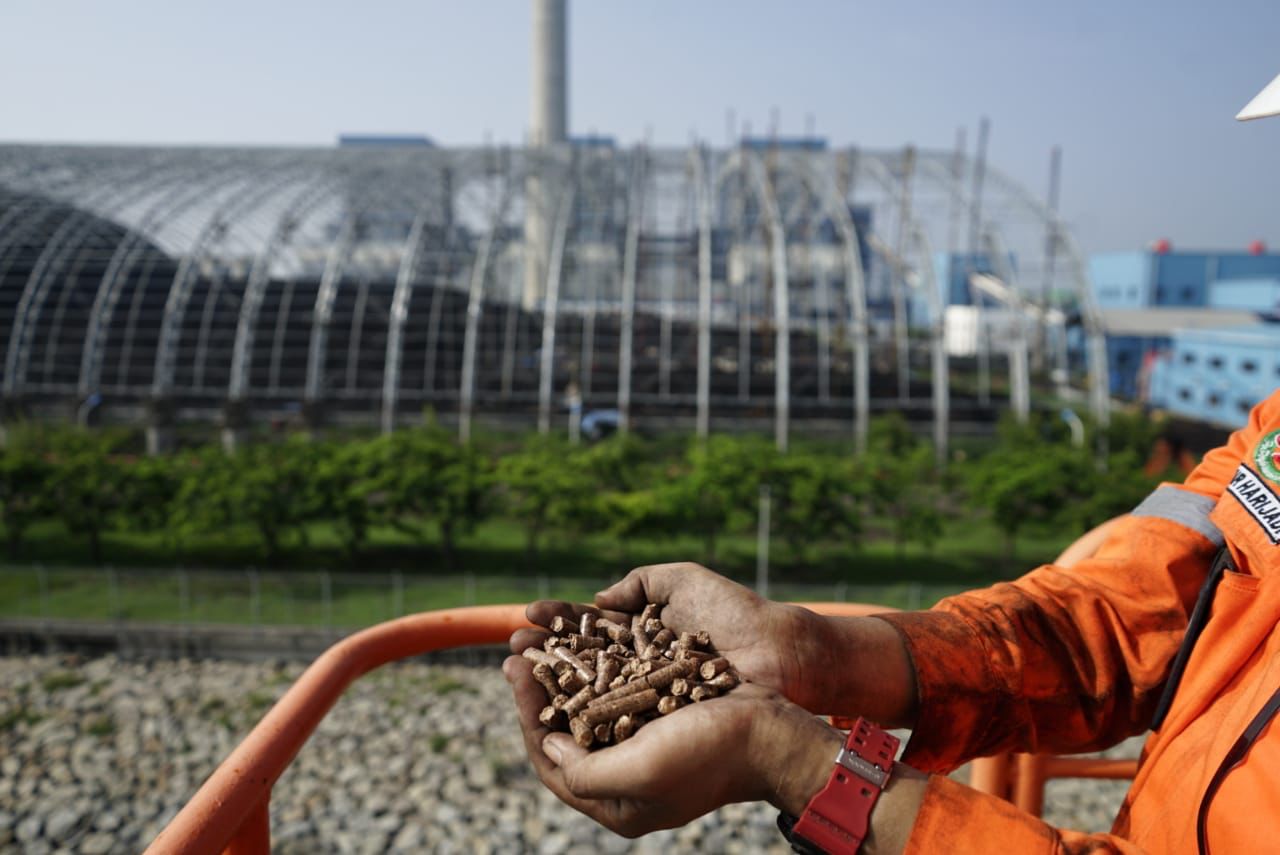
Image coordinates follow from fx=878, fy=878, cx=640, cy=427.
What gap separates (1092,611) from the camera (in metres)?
1.98

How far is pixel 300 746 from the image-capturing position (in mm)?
1803

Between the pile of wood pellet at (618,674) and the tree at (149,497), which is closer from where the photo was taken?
the pile of wood pellet at (618,674)

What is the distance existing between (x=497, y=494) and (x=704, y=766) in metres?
13.1

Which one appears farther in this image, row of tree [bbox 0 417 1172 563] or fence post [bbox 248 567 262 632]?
row of tree [bbox 0 417 1172 563]

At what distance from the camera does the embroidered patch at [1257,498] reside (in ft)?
5.78

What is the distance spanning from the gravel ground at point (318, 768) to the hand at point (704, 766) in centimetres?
708

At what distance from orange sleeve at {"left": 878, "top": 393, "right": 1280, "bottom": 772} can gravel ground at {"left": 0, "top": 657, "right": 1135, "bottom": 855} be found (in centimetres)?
668

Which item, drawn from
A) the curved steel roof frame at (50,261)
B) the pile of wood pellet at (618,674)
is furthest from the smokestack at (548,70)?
the pile of wood pellet at (618,674)

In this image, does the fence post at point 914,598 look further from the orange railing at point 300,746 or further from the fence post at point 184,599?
the fence post at point 184,599

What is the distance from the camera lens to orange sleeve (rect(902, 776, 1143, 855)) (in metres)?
1.35

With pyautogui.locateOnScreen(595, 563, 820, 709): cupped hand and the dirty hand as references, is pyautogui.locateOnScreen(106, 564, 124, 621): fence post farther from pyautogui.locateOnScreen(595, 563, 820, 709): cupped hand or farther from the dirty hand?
the dirty hand

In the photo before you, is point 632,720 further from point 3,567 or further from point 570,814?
point 3,567

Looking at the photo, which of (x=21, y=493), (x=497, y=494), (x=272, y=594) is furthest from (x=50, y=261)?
(x=497, y=494)

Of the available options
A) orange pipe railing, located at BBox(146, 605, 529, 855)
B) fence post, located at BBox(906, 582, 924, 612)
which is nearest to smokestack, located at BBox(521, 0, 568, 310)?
fence post, located at BBox(906, 582, 924, 612)
